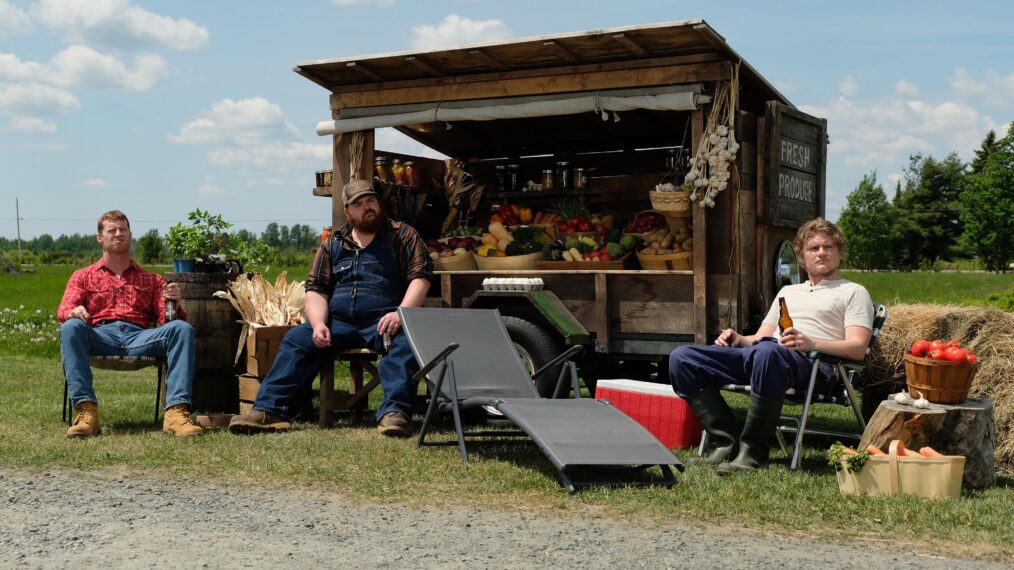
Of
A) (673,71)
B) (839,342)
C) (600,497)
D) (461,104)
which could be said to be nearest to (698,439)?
(839,342)

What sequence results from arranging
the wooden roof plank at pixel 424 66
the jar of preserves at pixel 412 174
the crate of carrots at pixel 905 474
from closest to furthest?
the crate of carrots at pixel 905 474, the wooden roof plank at pixel 424 66, the jar of preserves at pixel 412 174

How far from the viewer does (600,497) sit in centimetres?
465

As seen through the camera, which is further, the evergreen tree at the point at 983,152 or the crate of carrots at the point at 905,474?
the evergreen tree at the point at 983,152

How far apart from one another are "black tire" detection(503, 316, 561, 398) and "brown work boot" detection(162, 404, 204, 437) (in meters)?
2.11

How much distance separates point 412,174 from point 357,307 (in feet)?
8.72

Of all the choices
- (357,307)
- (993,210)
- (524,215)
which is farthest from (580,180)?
(993,210)

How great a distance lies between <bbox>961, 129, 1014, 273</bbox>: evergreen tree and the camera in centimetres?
6481

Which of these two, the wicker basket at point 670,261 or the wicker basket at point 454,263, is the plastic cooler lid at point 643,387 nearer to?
the wicker basket at point 670,261

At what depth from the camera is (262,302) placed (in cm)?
731

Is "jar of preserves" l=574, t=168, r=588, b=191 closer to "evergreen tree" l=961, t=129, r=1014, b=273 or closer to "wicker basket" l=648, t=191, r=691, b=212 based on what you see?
"wicker basket" l=648, t=191, r=691, b=212

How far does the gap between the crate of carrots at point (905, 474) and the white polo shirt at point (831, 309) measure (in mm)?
905

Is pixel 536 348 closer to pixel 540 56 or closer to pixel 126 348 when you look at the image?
pixel 540 56

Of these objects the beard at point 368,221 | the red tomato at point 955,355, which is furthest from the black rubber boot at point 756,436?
the beard at point 368,221

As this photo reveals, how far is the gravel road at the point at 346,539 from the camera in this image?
3668mm
